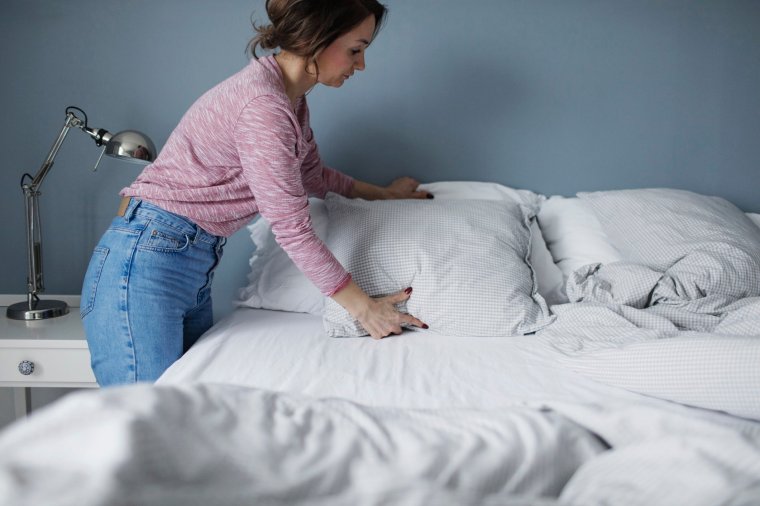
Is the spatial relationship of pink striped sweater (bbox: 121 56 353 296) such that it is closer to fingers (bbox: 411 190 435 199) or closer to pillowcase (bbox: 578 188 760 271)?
fingers (bbox: 411 190 435 199)

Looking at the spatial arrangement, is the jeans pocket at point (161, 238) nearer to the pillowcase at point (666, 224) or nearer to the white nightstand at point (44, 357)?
the white nightstand at point (44, 357)

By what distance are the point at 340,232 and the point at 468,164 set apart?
619 mm

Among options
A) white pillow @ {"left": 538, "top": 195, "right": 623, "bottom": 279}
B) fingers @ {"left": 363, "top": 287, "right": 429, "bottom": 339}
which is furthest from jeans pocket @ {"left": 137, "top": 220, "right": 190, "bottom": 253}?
white pillow @ {"left": 538, "top": 195, "right": 623, "bottom": 279}

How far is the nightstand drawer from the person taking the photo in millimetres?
1671

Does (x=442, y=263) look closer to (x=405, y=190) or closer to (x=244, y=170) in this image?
(x=405, y=190)

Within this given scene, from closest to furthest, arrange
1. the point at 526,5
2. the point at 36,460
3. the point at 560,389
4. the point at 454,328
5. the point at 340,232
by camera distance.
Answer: the point at 36,460
the point at 560,389
the point at 454,328
the point at 340,232
the point at 526,5

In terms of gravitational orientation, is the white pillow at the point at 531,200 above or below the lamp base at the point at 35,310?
above

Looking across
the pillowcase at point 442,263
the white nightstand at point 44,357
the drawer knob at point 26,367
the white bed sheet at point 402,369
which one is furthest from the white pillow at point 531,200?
the drawer knob at point 26,367

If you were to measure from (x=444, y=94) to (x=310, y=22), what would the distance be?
83cm

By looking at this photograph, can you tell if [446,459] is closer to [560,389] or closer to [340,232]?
[560,389]

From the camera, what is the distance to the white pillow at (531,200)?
1.75 metres

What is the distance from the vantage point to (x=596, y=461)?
78 cm

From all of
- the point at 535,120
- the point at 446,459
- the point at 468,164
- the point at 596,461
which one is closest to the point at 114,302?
the point at 446,459

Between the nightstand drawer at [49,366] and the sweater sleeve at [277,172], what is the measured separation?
76 centimetres
